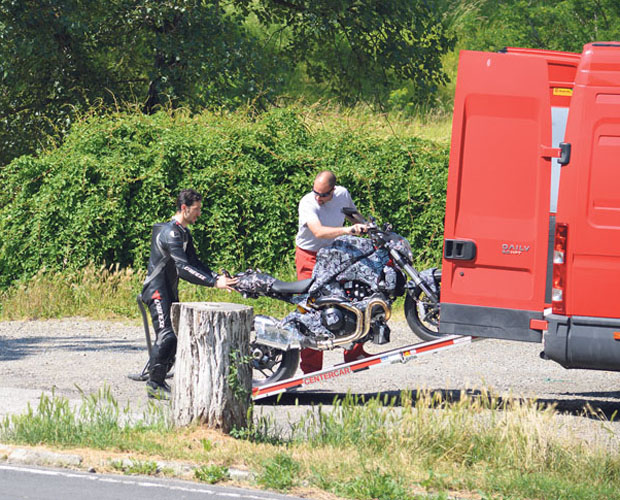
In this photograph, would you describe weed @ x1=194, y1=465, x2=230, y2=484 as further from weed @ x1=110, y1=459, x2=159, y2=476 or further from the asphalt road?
weed @ x1=110, y1=459, x2=159, y2=476

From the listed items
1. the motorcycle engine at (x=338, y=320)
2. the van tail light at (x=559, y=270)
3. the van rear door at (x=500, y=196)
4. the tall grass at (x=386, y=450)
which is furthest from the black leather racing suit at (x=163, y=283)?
the van tail light at (x=559, y=270)

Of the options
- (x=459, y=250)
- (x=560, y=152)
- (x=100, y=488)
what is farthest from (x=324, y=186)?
(x=100, y=488)

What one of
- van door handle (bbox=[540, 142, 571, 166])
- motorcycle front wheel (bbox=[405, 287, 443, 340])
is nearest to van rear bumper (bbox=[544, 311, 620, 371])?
van door handle (bbox=[540, 142, 571, 166])

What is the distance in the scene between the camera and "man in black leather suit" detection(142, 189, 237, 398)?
834cm

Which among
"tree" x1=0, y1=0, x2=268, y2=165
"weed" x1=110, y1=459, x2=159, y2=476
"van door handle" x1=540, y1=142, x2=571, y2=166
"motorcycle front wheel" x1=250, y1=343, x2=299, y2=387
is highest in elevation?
"tree" x1=0, y1=0, x2=268, y2=165

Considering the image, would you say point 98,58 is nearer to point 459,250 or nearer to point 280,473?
point 459,250

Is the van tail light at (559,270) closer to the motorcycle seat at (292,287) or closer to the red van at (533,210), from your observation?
the red van at (533,210)

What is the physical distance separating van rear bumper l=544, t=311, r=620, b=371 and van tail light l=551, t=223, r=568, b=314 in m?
0.09

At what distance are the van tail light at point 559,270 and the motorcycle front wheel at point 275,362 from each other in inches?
88.7

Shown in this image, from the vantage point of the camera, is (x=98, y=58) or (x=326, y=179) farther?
(x=98, y=58)

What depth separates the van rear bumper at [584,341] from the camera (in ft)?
23.7

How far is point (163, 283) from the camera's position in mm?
8516

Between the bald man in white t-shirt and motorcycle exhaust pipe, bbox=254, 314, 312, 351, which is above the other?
the bald man in white t-shirt

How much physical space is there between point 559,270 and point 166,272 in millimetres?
3415
